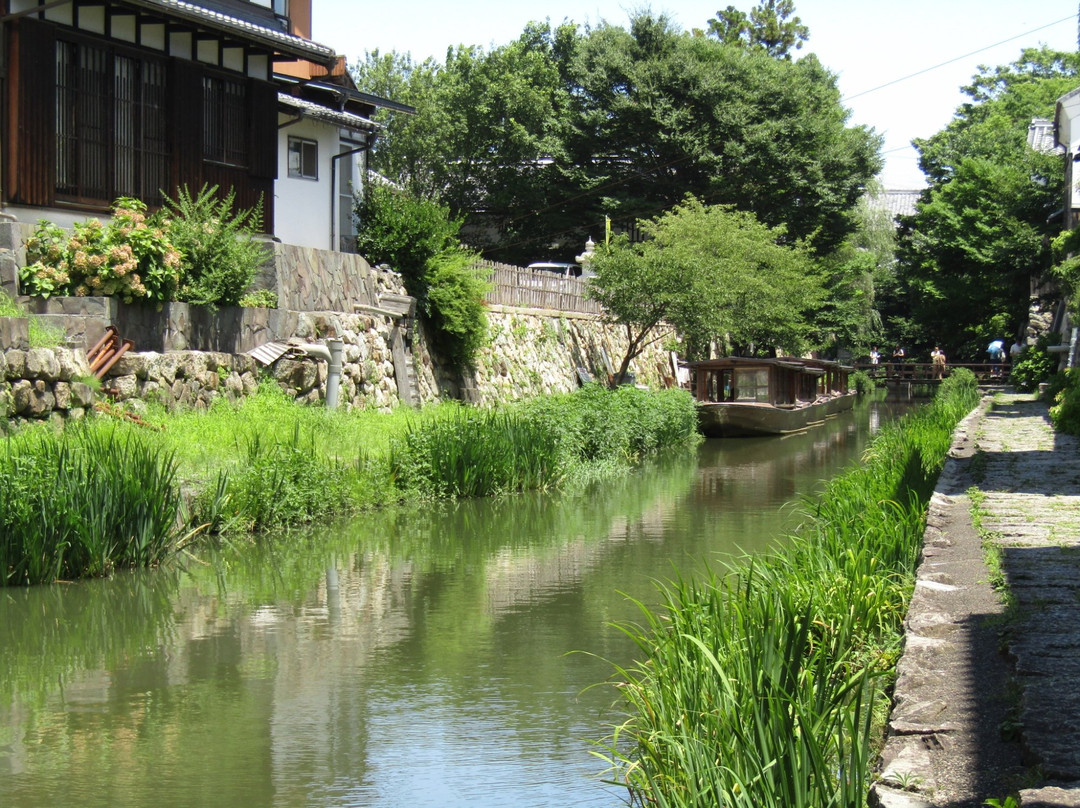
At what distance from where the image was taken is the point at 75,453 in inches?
443

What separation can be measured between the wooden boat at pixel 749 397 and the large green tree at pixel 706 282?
1068 millimetres

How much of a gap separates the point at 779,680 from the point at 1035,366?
32970mm


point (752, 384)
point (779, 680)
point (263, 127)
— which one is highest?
point (263, 127)

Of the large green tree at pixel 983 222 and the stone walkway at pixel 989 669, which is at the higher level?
the large green tree at pixel 983 222

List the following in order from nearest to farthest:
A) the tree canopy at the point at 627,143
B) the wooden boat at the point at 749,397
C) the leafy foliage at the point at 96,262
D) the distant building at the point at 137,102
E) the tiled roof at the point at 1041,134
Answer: the leafy foliage at the point at 96,262, the distant building at the point at 137,102, the wooden boat at the point at 749,397, the tree canopy at the point at 627,143, the tiled roof at the point at 1041,134

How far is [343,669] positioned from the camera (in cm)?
861

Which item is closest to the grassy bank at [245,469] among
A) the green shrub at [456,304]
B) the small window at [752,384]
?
the green shrub at [456,304]

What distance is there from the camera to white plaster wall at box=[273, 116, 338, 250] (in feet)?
82.8

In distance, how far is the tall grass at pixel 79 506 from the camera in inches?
419

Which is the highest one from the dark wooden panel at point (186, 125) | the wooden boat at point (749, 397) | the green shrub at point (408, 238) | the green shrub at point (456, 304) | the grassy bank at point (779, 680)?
the dark wooden panel at point (186, 125)

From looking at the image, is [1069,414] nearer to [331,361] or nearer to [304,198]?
[331,361]

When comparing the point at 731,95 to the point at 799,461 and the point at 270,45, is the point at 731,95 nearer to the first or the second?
the point at 799,461

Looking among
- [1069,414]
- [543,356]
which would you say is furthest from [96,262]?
[543,356]

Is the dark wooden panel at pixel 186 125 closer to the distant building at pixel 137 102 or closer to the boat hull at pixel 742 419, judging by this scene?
the distant building at pixel 137 102
